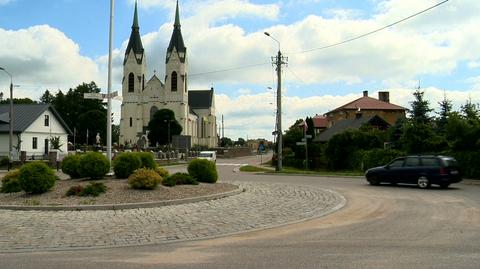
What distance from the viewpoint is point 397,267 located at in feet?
23.6

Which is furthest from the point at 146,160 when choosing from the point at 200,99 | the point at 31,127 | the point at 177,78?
the point at 200,99

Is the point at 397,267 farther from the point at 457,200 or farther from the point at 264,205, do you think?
the point at 457,200

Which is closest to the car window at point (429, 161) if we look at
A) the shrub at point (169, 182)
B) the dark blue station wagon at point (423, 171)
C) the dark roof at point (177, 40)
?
the dark blue station wagon at point (423, 171)

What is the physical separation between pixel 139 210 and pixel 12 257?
17.8 feet

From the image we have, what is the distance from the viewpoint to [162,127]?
348 feet

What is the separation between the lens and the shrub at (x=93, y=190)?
1486 cm

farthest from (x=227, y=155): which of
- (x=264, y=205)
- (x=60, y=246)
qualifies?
(x=60, y=246)

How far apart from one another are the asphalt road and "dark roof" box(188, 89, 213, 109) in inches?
5074

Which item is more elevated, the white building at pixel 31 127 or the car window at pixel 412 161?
the white building at pixel 31 127

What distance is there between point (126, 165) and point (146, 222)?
6.78m

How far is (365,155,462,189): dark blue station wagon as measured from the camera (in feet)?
70.8

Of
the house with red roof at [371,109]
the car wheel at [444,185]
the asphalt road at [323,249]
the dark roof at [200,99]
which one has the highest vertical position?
the dark roof at [200,99]

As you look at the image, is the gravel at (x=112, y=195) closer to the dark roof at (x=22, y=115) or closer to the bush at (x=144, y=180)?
the bush at (x=144, y=180)

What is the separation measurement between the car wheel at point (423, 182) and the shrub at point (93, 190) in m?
13.9
